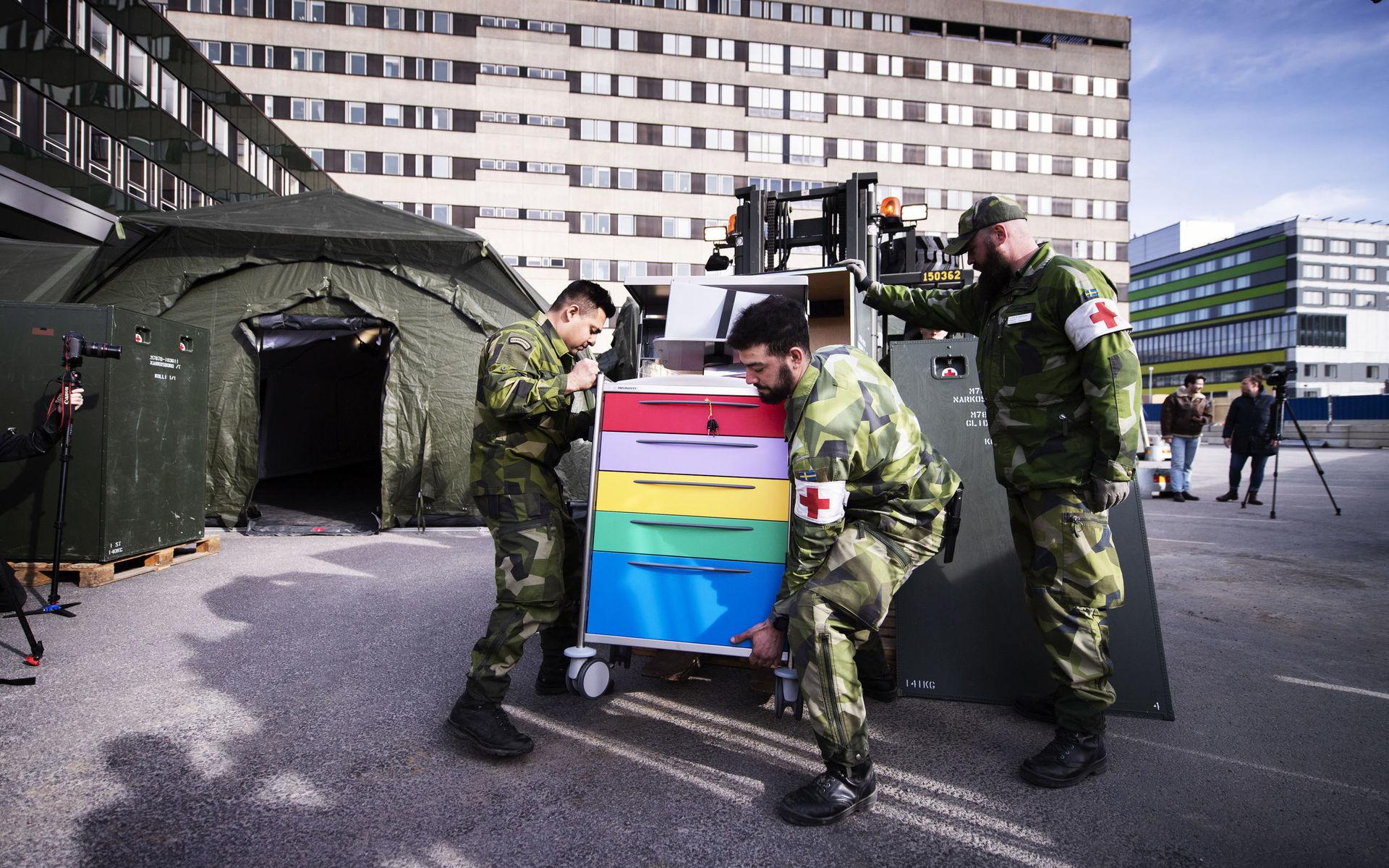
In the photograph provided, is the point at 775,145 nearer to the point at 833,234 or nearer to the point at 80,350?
the point at 833,234

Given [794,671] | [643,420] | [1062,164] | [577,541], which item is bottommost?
[794,671]

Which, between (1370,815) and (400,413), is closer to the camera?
(1370,815)

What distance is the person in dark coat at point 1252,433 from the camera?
945 cm

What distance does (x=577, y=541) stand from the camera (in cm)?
304

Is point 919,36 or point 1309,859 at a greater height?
point 919,36

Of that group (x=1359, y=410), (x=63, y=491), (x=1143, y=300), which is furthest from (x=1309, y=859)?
(x=1143, y=300)

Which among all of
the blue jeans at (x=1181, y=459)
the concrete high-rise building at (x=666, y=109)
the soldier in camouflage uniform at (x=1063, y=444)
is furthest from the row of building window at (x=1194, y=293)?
the soldier in camouflage uniform at (x=1063, y=444)

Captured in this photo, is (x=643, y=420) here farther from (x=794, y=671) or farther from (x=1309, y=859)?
(x=1309, y=859)

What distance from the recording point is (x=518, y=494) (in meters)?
2.71

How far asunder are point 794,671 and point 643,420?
1.05 m

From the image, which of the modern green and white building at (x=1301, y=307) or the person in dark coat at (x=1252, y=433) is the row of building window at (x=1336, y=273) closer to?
the modern green and white building at (x=1301, y=307)

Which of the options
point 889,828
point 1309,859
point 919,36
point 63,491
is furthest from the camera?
point 919,36

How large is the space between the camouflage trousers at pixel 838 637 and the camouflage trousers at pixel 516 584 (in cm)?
97

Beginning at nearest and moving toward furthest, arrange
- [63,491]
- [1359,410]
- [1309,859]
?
[1309,859] → [63,491] → [1359,410]
